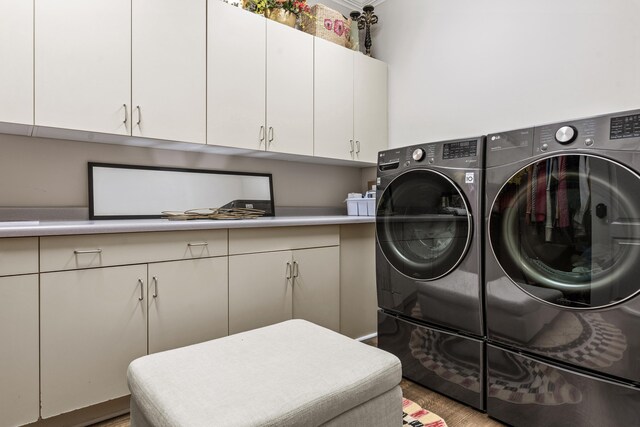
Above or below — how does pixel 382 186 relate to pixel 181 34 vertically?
below

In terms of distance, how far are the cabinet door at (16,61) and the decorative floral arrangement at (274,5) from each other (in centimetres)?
127

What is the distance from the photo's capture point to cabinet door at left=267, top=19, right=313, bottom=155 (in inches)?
96.8

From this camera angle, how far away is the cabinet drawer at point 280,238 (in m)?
1.98

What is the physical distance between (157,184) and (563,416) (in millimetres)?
2358

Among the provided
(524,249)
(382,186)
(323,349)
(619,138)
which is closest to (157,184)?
(382,186)

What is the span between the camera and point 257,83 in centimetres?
238

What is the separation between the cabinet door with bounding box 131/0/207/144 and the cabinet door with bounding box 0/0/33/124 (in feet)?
1.41

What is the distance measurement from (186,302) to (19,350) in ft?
2.10

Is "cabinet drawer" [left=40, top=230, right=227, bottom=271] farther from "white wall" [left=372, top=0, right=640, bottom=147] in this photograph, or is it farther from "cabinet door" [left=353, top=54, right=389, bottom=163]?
"white wall" [left=372, top=0, right=640, bottom=147]

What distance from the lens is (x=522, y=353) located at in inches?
61.2

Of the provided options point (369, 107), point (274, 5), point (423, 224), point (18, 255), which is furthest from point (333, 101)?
point (18, 255)

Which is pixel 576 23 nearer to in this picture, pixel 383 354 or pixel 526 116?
pixel 526 116

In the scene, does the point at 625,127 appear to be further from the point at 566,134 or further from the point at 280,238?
the point at 280,238

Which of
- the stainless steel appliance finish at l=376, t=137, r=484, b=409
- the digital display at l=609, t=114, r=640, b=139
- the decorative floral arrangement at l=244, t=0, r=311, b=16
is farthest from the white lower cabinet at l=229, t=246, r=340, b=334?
the decorative floral arrangement at l=244, t=0, r=311, b=16
